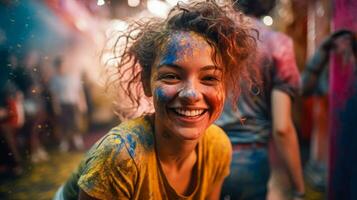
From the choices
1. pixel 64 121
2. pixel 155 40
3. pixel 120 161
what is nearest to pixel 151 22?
pixel 155 40

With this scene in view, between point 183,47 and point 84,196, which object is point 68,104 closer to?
point 84,196

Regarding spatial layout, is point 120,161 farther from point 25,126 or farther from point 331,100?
point 25,126

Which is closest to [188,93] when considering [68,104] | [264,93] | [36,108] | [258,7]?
[264,93]

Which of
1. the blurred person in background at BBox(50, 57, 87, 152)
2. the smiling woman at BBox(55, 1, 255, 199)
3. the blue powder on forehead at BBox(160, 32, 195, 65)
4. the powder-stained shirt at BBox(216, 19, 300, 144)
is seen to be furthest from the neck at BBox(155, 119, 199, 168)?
the blurred person in background at BBox(50, 57, 87, 152)

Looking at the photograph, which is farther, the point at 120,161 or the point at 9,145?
the point at 9,145

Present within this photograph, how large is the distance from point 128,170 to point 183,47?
395mm

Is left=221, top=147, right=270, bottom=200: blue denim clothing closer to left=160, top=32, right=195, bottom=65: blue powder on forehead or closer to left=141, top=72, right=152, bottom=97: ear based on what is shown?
left=141, top=72, right=152, bottom=97: ear

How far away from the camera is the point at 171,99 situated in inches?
44.7

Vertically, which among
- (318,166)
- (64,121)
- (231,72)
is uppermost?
(231,72)

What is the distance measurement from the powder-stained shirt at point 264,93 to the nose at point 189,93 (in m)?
0.54

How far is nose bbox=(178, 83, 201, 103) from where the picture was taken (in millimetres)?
1113

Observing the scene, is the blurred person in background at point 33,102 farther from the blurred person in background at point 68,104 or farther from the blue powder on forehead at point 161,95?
the blue powder on forehead at point 161,95

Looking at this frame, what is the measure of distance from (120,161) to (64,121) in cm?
222

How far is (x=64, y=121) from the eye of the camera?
3.21 metres
